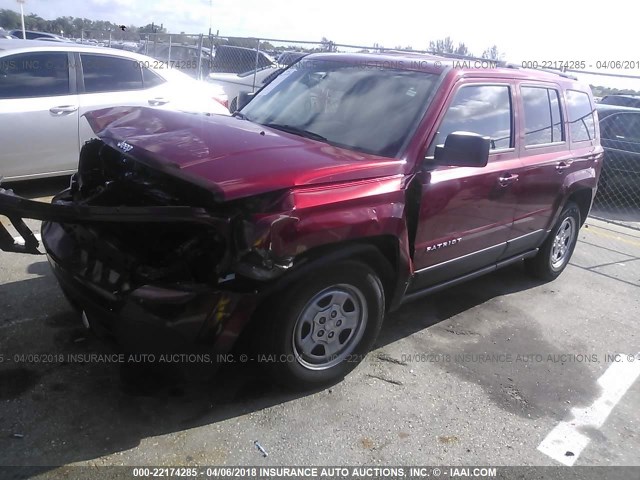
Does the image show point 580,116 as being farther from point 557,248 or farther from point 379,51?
point 379,51

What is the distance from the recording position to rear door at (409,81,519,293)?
3.55 metres

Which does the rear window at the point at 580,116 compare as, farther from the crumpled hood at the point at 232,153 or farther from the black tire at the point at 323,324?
the black tire at the point at 323,324

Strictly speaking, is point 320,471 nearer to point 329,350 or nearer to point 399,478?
point 399,478

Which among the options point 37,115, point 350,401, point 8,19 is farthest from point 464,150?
point 8,19

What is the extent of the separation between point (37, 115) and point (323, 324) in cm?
452

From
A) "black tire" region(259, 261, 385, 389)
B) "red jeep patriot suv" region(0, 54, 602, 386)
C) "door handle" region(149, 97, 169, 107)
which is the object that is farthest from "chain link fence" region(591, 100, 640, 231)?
"black tire" region(259, 261, 385, 389)

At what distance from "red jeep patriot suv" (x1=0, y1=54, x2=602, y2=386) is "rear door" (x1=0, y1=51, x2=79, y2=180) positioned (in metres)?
2.75

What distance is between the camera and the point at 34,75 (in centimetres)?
608

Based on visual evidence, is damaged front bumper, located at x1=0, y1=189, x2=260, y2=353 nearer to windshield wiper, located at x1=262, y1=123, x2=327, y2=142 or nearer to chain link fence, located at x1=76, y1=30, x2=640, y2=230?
windshield wiper, located at x1=262, y1=123, x2=327, y2=142

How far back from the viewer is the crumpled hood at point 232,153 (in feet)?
8.85

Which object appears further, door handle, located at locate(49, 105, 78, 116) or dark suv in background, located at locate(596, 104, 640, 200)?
dark suv in background, located at locate(596, 104, 640, 200)

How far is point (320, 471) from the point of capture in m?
2.71

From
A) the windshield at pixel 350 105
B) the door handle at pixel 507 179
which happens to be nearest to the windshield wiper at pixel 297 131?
the windshield at pixel 350 105

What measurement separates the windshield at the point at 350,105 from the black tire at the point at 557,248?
230 centimetres
